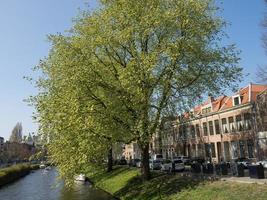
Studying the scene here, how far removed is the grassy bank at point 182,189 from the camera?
2626cm

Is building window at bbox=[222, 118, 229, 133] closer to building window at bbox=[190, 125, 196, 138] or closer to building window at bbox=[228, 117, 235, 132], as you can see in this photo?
building window at bbox=[228, 117, 235, 132]

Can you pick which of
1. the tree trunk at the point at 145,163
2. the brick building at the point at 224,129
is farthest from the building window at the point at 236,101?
the tree trunk at the point at 145,163

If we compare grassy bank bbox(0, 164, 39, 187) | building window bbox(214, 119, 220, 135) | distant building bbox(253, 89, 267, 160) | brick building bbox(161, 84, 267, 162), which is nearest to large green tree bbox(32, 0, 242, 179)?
brick building bbox(161, 84, 267, 162)

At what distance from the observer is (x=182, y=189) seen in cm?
3328

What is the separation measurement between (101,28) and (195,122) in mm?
46798

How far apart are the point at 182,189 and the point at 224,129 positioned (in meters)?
36.8

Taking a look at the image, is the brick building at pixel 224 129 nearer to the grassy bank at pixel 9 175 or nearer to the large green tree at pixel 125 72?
the large green tree at pixel 125 72

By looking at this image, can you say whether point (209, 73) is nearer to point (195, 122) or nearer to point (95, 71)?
point (95, 71)

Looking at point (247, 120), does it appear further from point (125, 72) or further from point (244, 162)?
point (125, 72)

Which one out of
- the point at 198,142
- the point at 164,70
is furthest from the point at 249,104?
the point at 164,70

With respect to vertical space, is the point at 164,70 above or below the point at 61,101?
above

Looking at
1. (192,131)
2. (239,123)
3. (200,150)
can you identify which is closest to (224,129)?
(239,123)

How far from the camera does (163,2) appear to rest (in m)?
37.1

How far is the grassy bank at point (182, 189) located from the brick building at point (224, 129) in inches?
529
